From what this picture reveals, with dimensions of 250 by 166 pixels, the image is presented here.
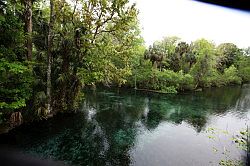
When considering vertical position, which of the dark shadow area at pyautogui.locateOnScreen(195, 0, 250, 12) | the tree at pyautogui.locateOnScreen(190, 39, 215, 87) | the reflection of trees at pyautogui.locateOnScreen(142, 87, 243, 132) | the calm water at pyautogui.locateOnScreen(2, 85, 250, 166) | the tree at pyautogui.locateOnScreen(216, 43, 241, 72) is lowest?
the calm water at pyautogui.locateOnScreen(2, 85, 250, 166)

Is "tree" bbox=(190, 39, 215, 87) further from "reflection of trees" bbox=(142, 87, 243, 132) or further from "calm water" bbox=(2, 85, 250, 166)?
"calm water" bbox=(2, 85, 250, 166)

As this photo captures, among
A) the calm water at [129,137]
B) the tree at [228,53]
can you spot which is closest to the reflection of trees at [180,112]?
the calm water at [129,137]

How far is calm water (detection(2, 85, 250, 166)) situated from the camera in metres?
10.0

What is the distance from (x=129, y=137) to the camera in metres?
12.6

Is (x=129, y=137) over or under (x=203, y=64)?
under

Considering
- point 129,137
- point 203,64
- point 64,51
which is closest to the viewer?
point 129,137

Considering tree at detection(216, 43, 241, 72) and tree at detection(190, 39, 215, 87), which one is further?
tree at detection(216, 43, 241, 72)

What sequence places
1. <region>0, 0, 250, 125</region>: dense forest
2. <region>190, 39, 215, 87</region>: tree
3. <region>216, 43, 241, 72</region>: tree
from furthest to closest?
<region>216, 43, 241, 72</region>: tree
<region>190, 39, 215, 87</region>: tree
<region>0, 0, 250, 125</region>: dense forest

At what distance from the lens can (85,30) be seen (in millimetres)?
14680

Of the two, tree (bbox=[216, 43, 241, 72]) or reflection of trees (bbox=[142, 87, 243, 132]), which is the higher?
tree (bbox=[216, 43, 241, 72])

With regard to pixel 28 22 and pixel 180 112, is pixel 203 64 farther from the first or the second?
pixel 28 22

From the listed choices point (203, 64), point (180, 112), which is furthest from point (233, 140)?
point (203, 64)

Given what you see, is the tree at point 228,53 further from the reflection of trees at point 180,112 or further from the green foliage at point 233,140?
the green foliage at point 233,140

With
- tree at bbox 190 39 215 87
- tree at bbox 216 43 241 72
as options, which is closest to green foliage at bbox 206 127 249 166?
tree at bbox 190 39 215 87
